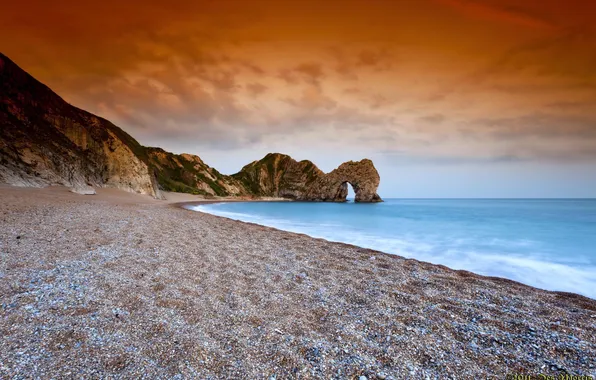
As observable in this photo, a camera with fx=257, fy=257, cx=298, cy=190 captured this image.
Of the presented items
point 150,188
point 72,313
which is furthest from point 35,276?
point 150,188

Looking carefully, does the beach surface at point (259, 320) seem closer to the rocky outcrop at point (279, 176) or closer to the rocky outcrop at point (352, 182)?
the rocky outcrop at point (352, 182)

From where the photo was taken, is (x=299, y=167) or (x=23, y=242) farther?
(x=299, y=167)

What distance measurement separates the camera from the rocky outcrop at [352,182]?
303 feet

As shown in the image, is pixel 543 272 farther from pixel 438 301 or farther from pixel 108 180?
pixel 108 180

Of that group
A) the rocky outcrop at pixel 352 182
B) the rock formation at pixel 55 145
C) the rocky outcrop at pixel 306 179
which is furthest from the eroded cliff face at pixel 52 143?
the rocky outcrop at pixel 306 179

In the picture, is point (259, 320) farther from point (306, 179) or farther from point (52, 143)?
point (306, 179)

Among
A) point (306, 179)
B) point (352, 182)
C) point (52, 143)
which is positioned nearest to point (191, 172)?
point (306, 179)

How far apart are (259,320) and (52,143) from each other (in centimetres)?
3208

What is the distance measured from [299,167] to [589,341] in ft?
443

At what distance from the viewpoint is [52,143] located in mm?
25234

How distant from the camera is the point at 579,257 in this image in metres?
12.9

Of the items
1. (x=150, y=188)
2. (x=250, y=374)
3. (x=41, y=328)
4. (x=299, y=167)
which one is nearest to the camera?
(x=250, y=374)

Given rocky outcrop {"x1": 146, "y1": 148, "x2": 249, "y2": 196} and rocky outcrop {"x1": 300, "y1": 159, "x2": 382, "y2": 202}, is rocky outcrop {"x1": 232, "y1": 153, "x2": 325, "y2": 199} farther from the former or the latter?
rocky outcrop {"x1": 146, "y1": 148, "x2": 249, "y2": 196}

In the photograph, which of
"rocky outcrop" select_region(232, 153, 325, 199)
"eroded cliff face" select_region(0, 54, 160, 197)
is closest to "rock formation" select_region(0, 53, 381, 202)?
"eroded cliff face" select_region(0, 54, 160, 197)
